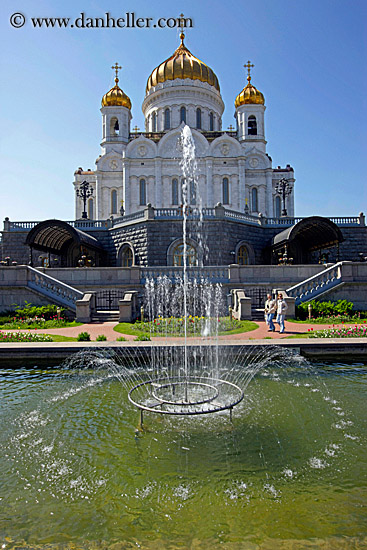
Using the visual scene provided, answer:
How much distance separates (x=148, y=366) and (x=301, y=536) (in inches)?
285

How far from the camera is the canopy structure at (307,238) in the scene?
2816 cm

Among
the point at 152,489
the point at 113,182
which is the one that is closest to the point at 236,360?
the point at 152,489

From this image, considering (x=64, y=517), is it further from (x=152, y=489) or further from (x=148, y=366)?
(x=148, y=366)

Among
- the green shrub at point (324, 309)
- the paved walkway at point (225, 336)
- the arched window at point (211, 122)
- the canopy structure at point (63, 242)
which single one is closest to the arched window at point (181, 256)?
the canopy structure at point (63, 242)

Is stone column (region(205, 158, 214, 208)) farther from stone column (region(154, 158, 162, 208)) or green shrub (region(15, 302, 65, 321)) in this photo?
green shrub (region(15, 302, 65, 321))

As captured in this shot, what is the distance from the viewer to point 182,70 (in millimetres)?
48875

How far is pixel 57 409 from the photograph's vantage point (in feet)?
25.6

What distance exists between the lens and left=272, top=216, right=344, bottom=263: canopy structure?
2816 centimetres

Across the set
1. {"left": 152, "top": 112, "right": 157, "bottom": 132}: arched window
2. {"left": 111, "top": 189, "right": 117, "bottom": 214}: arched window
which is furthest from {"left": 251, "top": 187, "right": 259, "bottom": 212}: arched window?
{"left": 111, "top": 189, "right": 117, "bottom": 214}: arched window

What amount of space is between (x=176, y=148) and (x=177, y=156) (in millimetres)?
1075

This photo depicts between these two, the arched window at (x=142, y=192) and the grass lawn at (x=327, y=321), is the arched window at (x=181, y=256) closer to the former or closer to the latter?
the grass lawn at (x=327, y=321)

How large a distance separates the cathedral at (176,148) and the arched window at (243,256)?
38.4 feet

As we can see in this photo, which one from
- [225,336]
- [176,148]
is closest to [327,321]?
[225,336]

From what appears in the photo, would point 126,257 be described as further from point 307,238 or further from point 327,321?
point 327,321
